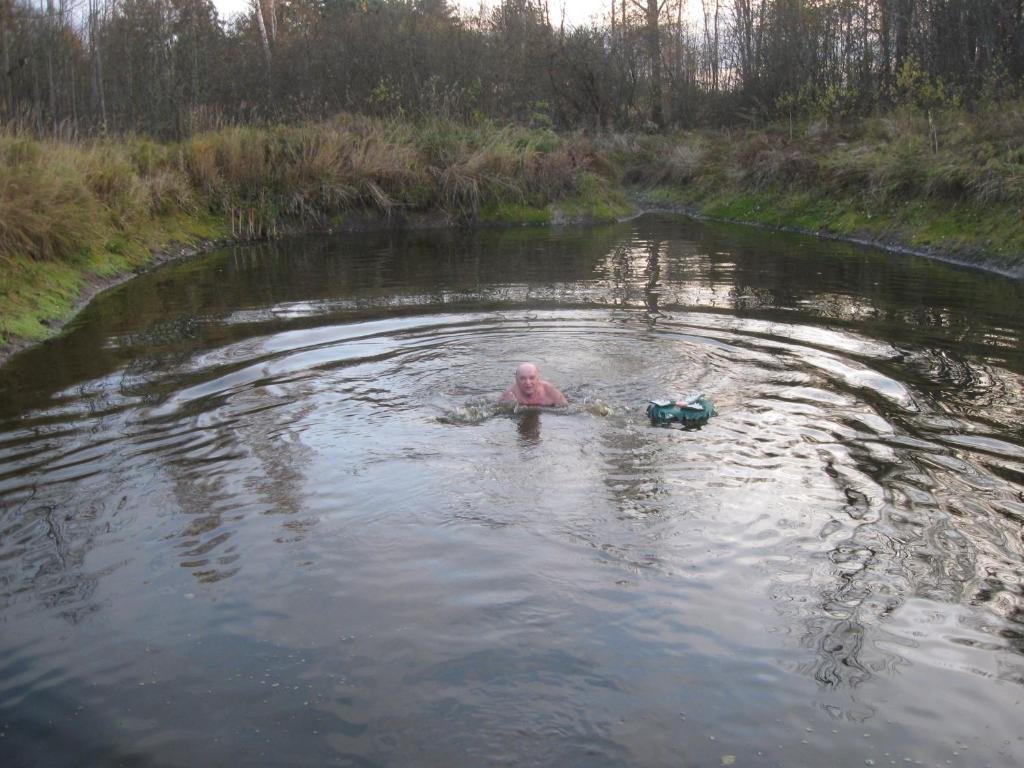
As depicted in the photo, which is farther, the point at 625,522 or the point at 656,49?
the point at 656,49

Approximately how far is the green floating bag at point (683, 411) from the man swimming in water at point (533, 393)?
3.67 ft

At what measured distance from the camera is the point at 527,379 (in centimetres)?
883

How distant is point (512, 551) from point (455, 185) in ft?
→ 70.9

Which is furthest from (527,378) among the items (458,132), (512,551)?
(458,132)

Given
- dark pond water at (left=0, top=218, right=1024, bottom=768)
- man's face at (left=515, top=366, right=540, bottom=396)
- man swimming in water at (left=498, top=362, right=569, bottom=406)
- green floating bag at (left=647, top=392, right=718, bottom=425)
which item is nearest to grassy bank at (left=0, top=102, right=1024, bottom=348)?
dark pond water at (left=0, top=218, right=1024, bottom=768)

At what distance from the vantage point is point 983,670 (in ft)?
15.3

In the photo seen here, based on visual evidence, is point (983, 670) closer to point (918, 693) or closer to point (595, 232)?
point (918, 693)

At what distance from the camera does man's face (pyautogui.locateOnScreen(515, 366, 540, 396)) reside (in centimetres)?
881

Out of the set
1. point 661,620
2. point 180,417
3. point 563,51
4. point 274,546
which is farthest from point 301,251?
point 563,51

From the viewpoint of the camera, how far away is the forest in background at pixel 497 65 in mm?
23203

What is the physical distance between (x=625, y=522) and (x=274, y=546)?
2.44m

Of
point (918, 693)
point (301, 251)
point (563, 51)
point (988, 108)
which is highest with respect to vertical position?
point (563, 51)

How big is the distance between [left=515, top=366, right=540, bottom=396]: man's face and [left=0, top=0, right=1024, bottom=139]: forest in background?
13739mm

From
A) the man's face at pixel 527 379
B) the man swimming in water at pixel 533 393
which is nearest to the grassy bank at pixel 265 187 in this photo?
the man swimming in water at pixel 533 393
